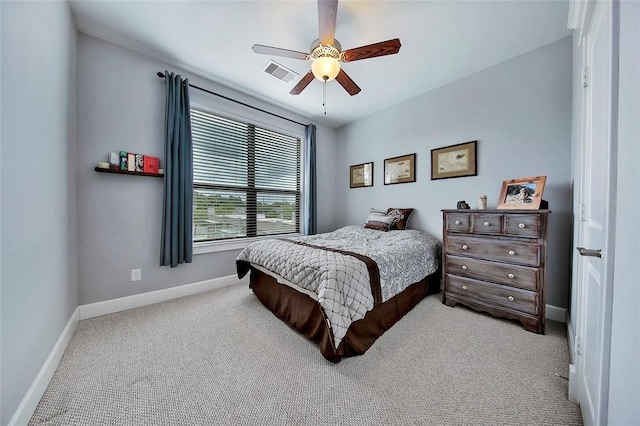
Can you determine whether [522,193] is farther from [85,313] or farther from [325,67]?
[85,313]

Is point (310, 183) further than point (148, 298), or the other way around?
point (310, 183)

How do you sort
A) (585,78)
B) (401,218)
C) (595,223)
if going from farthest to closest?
(401,218), (585,78), (595,223)

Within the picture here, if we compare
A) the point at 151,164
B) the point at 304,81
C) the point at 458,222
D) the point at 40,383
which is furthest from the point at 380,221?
the point at 40,383

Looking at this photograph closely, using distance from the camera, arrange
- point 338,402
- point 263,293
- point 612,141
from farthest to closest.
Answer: point 263,293 < point 338,402 < point 612,141

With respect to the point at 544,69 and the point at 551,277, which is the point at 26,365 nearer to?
the point at 551,277

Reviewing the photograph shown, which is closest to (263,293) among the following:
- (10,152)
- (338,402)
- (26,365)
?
(338,402)

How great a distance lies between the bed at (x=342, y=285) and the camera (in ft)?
5.05

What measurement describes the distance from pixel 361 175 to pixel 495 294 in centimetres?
253

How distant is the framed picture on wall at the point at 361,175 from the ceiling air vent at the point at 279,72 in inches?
72.1

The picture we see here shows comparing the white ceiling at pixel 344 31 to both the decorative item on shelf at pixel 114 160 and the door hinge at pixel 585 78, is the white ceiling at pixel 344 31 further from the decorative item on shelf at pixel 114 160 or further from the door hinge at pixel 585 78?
the decorative item on shelf at pixel 114 160

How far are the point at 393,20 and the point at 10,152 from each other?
266 cm

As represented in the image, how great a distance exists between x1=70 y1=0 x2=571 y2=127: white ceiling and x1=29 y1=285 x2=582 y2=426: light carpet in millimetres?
2697

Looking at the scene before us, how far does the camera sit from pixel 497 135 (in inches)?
98.5

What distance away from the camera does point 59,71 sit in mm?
1638
